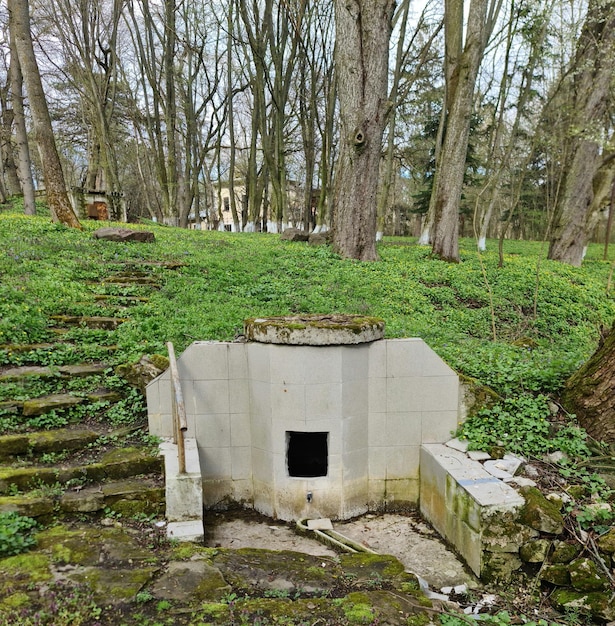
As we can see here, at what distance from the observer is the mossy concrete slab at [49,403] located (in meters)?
4.63

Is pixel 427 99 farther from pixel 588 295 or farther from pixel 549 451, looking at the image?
pixel 549 451

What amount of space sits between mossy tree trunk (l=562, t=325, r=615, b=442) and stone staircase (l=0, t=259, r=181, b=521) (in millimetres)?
4218

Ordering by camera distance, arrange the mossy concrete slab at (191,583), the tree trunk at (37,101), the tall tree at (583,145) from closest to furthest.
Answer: the mossy concrete slab at (191,583) → the tree trunk at (37,101) → the tall tree at (583,145)

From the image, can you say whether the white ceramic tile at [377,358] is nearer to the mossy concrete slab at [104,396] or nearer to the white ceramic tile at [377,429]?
the white ceramic tile at [377,429]

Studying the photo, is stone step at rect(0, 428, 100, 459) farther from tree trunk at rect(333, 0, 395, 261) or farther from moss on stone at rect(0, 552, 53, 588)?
tree trunk at rect(333, 0, 395, 261)

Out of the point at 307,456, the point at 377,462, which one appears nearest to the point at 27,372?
the point at 307,456

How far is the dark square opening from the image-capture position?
5.83m

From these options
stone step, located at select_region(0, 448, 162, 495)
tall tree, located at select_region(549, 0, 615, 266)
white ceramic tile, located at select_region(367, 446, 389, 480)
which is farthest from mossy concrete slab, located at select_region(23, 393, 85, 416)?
tall tree, located at select_region(549, 0, 615, 266)

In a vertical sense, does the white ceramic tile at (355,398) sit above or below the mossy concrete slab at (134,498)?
above

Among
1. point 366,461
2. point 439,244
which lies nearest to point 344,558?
point 366,461

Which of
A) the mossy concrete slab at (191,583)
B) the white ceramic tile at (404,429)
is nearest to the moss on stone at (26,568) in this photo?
the mossy concrete slab at (191,583)

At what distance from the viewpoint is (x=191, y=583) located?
9.98 feet

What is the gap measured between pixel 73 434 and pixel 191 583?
222 centimetres

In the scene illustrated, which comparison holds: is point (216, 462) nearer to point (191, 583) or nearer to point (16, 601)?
point (191, 583)
